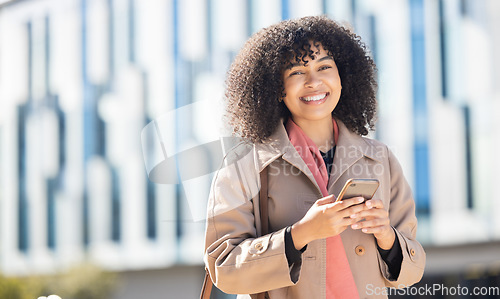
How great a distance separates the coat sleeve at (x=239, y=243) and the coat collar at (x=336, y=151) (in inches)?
3.8

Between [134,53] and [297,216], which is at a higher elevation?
[134,53]

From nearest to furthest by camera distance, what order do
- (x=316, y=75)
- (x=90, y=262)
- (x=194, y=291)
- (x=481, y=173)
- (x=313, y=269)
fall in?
(x=313, y=269)
(x=316, y=75)
(x=481, y=173)
(x=194, y=291)
(x=90, y=262)

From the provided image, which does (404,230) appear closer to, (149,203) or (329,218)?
(329,218)

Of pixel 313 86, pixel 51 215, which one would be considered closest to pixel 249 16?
pixel 51 215

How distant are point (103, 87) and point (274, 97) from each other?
2402 centimetres

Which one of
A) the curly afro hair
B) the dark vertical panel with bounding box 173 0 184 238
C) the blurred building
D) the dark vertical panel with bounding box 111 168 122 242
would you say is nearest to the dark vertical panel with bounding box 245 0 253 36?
the blurred building

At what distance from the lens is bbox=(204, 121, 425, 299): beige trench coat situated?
221 cm

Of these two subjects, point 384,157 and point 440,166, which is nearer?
point 384,157

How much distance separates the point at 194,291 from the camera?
77.5 ft

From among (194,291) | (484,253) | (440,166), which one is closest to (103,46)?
(194,291)

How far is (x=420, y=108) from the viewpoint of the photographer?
690 inches

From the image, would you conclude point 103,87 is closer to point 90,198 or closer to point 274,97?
point 90,198

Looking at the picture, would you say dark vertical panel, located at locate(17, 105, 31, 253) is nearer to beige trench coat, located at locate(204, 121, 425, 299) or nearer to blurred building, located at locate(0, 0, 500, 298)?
blurred building, located at locate(0, 0, 500, 298)

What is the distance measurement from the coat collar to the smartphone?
28cm
